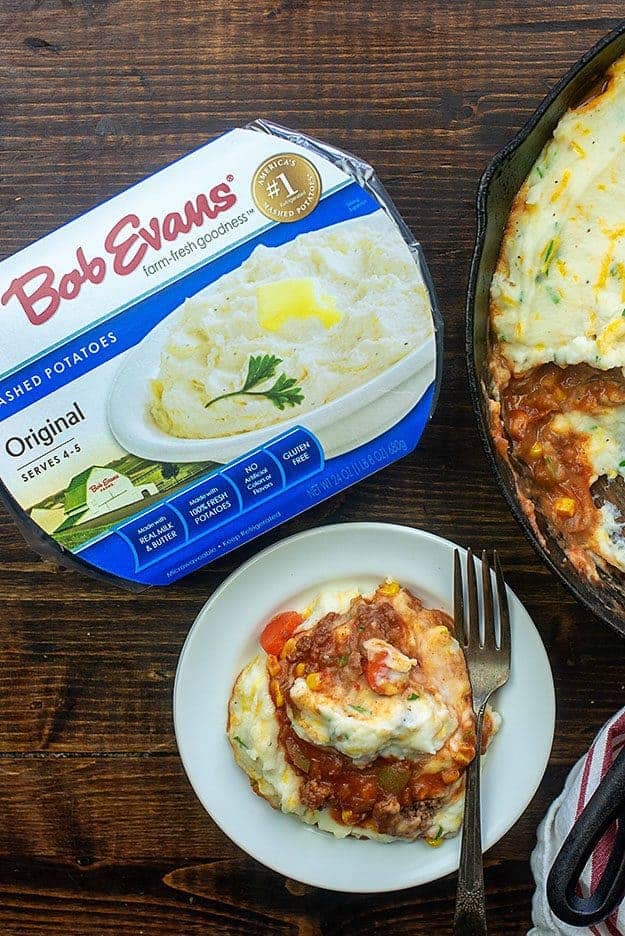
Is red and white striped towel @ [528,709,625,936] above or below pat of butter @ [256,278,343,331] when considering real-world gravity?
below

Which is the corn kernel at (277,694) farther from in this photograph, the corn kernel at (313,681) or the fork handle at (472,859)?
the fork handle at (472,859)

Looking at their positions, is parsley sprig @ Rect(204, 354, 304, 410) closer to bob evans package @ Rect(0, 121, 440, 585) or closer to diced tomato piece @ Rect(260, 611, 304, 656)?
bob evans package @ Rect(0, 121, 440, 585)

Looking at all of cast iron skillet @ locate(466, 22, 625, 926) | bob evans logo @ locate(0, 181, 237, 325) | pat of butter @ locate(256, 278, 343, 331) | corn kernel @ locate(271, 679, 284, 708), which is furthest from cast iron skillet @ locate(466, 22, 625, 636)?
corn kernel @ locate(271, 679, 284, 708)

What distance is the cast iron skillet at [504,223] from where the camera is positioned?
48.3 inches

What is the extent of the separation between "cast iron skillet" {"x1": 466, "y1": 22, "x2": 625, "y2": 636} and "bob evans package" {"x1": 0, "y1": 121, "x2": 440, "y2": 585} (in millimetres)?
100

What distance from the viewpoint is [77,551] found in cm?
136

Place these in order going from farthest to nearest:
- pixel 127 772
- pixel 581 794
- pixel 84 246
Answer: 1. pixel 127 772
2. pixel 581 794
3. pixel 84 246

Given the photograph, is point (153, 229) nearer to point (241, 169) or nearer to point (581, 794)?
point (241, 169)

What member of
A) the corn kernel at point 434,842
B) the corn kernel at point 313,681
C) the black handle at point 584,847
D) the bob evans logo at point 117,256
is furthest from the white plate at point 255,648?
the bob evans logo at point 117,256

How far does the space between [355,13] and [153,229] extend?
0.53m

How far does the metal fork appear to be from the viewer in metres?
1.44

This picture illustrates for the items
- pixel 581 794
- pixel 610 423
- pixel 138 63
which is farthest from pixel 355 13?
pixel 581 794

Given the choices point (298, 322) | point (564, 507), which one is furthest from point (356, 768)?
point (298, 322)

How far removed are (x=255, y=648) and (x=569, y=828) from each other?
598 mm
